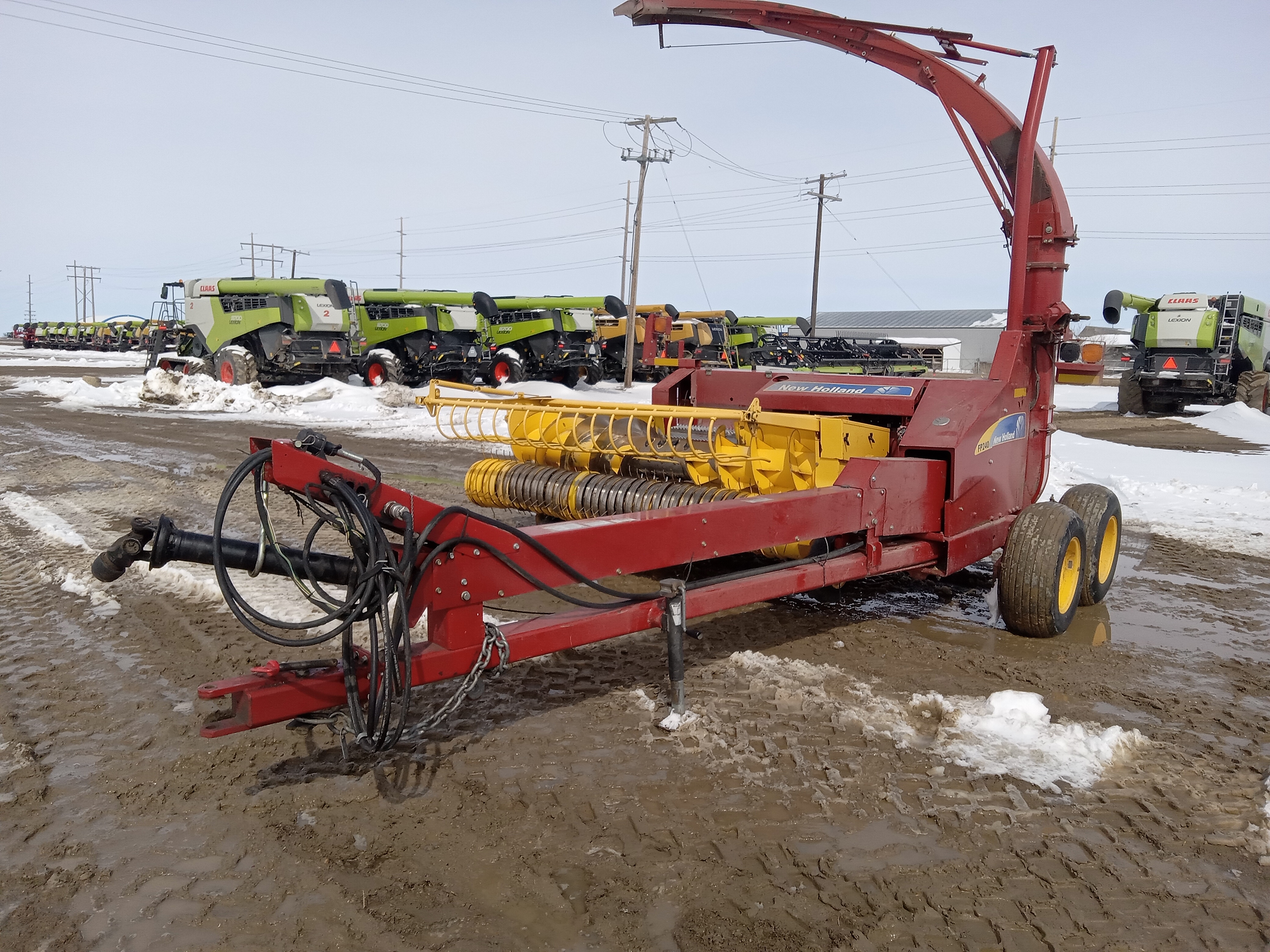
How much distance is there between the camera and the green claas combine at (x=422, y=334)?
22891mm

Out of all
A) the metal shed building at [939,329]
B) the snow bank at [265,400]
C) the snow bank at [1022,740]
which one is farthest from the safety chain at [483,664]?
the metal shed building at [939,329]

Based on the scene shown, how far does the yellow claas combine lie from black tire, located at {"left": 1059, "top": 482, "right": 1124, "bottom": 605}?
53.9 inches

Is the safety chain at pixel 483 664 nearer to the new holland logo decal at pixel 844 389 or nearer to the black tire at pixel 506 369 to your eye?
the new holland logo decal at pixel 844 389

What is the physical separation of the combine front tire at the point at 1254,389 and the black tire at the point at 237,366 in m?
21.7

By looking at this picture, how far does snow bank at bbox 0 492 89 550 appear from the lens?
6.79 meters

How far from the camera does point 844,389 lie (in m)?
5.62

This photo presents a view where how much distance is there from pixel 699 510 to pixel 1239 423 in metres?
17.2

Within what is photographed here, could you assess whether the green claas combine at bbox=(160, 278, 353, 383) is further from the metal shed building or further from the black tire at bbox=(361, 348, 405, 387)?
the metal shed building

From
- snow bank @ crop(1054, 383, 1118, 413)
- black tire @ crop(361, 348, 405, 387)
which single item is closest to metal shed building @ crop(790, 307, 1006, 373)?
snow bank @ crop(1054, 383, 1118, 413)

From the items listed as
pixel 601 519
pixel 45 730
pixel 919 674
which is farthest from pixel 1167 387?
pixel 45 730

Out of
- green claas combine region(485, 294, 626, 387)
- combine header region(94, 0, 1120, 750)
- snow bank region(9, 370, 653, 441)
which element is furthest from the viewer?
green claas combine region(485, 294, 626, 387)

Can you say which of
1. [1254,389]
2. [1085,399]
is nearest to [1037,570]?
[1254,389]

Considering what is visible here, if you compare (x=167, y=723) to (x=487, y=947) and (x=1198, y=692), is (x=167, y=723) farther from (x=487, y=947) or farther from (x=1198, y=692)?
(x=1198, y=692)

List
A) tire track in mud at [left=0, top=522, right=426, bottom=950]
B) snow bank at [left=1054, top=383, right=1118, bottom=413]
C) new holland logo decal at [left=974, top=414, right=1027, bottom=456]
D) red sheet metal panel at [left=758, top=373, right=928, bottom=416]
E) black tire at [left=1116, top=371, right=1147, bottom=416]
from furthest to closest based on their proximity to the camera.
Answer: snow bank at [left=1054, top=383, right=1118, bottom=413]
black tire at [left=1116, top=371, right=1147, bottom=416]
red sheet metal panel at [left=758, top=373, right=928, bottom=416]
new holland logo decal at [left=974, top=414, right=1027, bottom=456]
tire track in mud at [left=0, top=522, right=426, bottom=950]
